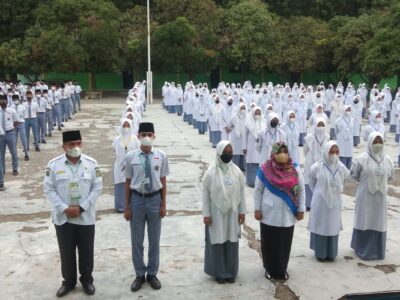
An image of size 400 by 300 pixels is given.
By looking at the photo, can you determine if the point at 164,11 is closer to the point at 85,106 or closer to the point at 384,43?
the point at 85,106

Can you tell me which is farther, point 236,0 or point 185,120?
point 236,0

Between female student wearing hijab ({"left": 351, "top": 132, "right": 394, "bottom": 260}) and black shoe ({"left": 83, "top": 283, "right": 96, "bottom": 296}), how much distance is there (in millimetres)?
3174

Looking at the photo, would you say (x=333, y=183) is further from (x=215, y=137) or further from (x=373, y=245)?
(x=215, y=137)

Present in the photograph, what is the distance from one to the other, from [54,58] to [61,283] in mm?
24590

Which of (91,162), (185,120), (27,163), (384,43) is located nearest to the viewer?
(91,162)

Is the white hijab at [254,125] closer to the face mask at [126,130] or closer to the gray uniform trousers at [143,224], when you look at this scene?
the face mask at [126,130]

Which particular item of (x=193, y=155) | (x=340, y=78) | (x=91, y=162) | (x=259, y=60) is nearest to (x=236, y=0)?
(x=259, y=60)

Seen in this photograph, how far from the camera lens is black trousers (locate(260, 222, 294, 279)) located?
5223 mm

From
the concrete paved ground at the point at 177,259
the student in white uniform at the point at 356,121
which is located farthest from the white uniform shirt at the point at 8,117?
the student in white uniform at the point at 356,121

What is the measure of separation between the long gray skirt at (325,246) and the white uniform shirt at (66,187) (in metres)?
2.68

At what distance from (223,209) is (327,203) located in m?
1.43

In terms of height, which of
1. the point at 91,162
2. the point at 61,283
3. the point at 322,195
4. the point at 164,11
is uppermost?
the point at 164,11

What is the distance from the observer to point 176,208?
795cm

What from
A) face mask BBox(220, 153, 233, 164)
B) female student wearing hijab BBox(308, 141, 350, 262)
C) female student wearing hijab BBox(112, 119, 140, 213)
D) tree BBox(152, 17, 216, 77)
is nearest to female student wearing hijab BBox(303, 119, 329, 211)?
female student wearing hijab BBox(308, 141, 350, 262)
